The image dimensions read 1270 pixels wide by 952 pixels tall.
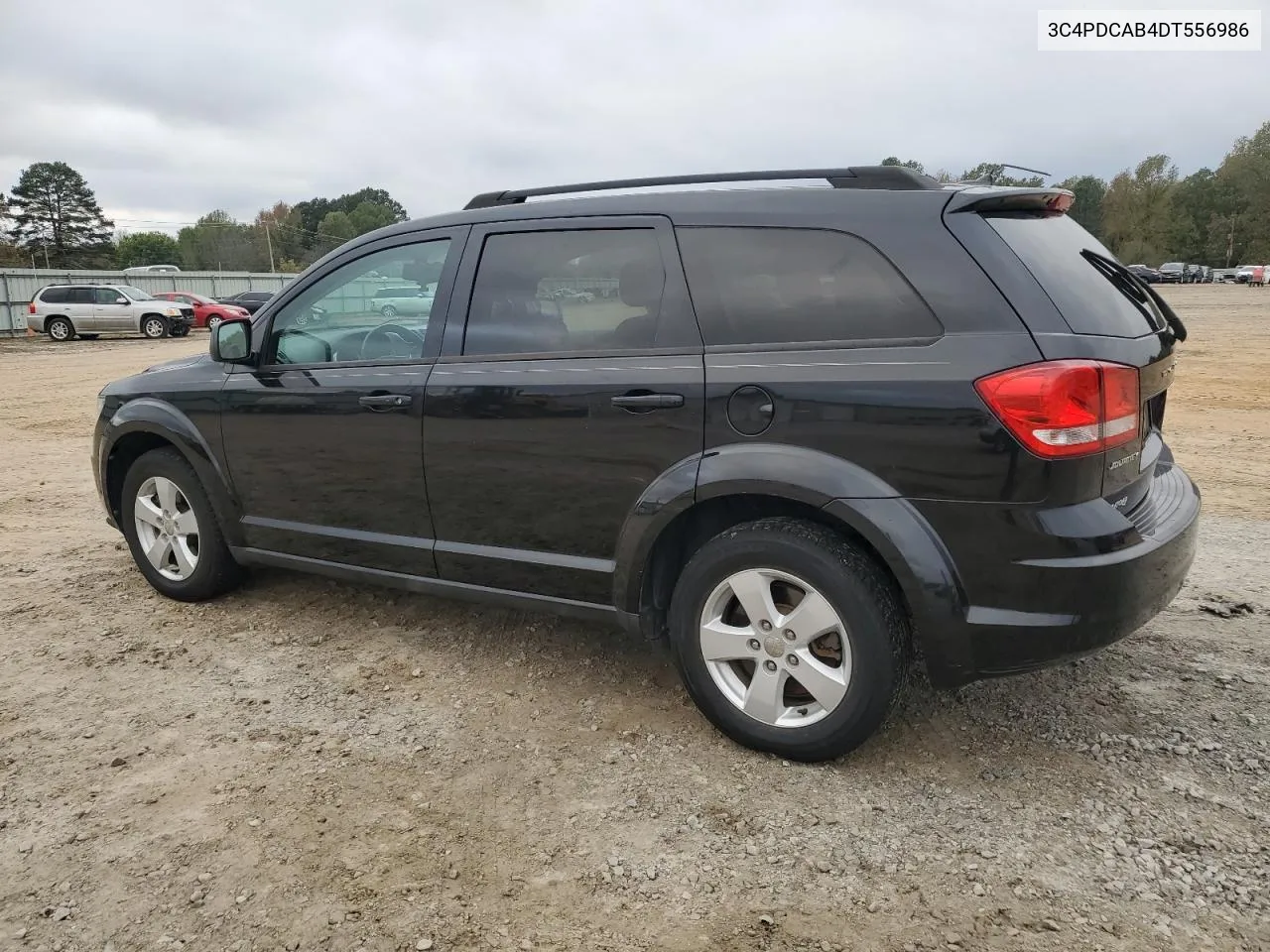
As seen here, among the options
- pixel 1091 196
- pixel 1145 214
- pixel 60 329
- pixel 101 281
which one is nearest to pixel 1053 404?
pixel 60 329

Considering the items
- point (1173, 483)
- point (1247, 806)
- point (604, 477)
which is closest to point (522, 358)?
point (604, 477)

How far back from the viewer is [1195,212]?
84.4m

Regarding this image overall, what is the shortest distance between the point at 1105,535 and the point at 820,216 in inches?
50.3

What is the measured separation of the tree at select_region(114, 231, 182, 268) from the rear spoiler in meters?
103

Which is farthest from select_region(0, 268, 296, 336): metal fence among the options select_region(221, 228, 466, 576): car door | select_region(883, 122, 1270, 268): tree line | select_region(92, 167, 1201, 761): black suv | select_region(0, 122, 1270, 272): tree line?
select_region(883, 122, 1270, 268): tree line

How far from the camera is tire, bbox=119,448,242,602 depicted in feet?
14.2

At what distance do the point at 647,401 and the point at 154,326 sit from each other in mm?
27108

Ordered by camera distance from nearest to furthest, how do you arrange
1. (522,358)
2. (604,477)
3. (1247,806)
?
1. (1247,806)
2. (604,477)
3. (522,358)

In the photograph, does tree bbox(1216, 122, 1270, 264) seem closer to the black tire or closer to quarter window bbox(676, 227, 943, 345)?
the black tire

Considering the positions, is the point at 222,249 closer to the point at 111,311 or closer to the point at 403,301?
the point at 111,311

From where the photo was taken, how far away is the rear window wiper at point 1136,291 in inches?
119

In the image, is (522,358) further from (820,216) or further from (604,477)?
(820,216)

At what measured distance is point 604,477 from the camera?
10.3ft

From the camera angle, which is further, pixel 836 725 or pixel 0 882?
pixel 836 725
